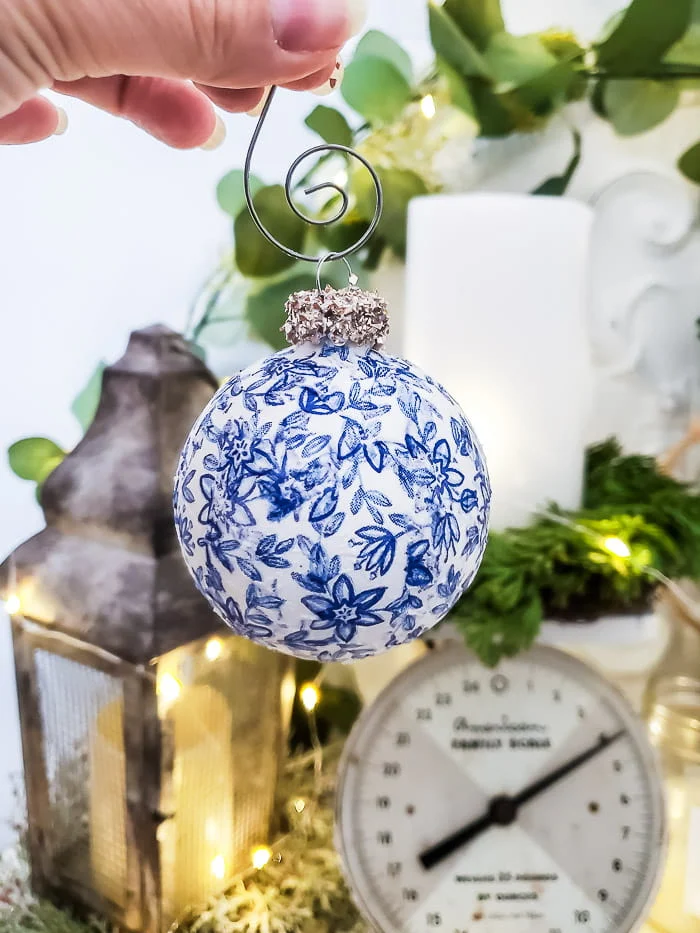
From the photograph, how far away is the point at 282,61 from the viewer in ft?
1.31

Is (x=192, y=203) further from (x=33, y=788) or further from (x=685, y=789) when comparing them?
(x=685, y=789)

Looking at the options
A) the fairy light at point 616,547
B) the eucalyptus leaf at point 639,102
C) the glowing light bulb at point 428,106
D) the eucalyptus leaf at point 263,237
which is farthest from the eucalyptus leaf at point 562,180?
the fairy light at point 616,547

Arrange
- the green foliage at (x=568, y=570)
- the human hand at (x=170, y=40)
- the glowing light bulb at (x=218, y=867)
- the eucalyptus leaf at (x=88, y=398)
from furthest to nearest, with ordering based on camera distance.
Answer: the eucalyptus leaf at (x=88, y=398) → the glowing light bulb at (x=218, y=867) → the green foliage at (x=568, y=570) → the human hand at (x=170, y=40)

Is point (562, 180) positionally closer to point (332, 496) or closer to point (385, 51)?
point (385, 51)

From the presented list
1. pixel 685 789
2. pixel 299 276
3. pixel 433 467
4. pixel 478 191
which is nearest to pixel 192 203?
pixel 299 276

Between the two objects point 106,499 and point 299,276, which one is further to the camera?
point 299,276

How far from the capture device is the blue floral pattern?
357mm

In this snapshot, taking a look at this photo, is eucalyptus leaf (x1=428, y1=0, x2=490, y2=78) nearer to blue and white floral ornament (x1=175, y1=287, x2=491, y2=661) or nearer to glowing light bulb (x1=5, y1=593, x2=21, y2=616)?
blue and white floral ornament (x1=175, y1=287, x2=491, y2=661)

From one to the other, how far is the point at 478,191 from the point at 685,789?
649 mm

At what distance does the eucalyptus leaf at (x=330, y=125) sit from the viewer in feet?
2.54

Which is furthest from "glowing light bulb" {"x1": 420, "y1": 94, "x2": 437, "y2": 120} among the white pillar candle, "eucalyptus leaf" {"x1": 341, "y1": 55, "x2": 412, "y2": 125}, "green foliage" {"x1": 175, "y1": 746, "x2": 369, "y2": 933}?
"green foliage" {"x1": 175, "y1": 746, "x2": 369, "y2": 933}

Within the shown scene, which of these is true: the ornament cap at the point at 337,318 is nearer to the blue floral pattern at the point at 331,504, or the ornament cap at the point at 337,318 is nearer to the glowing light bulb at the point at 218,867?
the blue floral pattern at the point at 331,504

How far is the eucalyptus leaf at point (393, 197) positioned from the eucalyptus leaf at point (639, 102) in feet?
0.70

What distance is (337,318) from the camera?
404 millimetres
